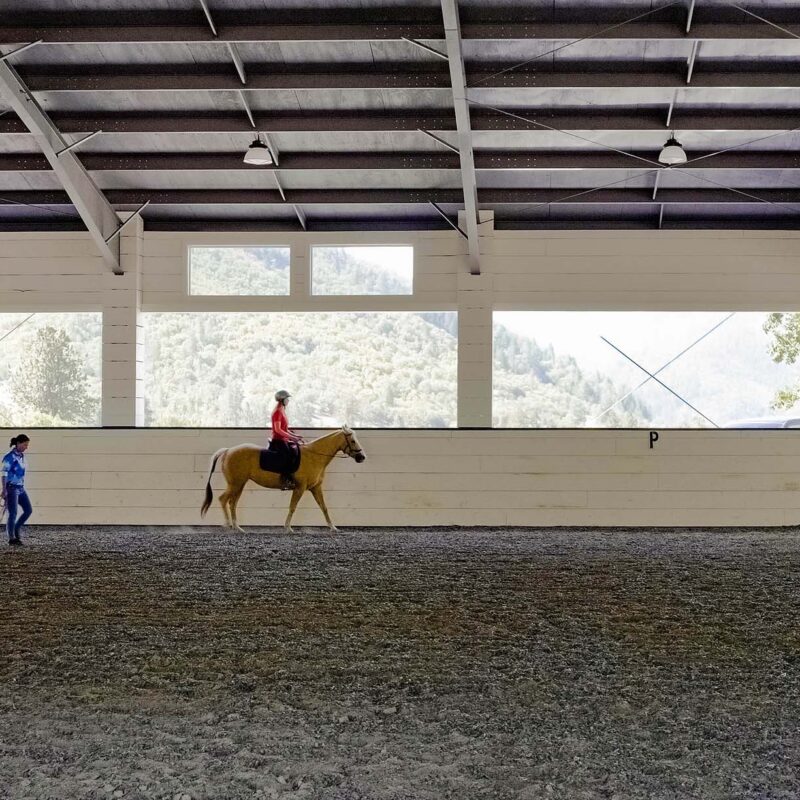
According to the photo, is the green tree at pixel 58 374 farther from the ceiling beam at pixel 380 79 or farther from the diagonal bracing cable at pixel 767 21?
the diagonal bracing cable at pixel 767 21

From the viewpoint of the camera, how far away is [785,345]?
11.4m

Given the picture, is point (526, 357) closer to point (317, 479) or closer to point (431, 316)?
point (431, 316)

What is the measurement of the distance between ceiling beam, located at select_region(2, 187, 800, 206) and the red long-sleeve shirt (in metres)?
2.68

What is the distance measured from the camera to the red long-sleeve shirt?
32.7 ft

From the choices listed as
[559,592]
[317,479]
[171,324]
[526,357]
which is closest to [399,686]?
[559,592]

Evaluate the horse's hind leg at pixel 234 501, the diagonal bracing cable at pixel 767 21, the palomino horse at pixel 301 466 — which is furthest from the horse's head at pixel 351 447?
the diagonal bracing cable at pixel 767 21

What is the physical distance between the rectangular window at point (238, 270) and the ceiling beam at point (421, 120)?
220 cm

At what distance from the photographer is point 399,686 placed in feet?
13.5

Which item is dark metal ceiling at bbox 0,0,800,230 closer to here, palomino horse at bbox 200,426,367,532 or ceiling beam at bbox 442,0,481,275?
ceiling beam at bbox 442,0,481,275

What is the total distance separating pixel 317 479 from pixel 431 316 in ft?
8.69

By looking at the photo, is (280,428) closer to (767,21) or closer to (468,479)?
(468,479)

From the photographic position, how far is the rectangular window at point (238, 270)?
1155 centimetres

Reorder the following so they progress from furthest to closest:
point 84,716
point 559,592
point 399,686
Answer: point 559,592
point 399,686
point 84,716

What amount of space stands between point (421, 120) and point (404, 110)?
0.68 feet
